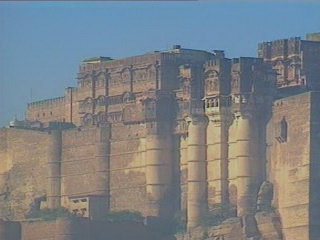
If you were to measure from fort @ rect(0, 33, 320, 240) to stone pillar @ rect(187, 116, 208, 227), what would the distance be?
0.03m

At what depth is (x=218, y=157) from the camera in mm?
76750

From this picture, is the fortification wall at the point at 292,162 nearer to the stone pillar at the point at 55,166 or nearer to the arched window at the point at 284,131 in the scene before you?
the arched window at the point at 284,131

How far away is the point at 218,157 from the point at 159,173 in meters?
3.64

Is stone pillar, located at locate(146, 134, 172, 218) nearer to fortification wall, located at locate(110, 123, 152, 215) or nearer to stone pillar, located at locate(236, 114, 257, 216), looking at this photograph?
fortification wall, located at locate(110, 123, 152, 215)

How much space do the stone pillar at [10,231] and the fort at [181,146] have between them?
0.03 metres

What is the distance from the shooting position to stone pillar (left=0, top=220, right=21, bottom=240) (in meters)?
79.8

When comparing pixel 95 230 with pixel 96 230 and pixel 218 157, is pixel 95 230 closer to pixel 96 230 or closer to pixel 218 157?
pixel 96 230

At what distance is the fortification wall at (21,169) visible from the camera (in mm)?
85000

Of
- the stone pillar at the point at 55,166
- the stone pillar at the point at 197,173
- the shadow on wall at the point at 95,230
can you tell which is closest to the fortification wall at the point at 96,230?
the shadow on wall at the point at 95,230

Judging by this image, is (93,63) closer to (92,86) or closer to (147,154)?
(92,86)

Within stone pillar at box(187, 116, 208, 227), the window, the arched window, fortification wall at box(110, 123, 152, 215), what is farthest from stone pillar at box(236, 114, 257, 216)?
fortification wall at box(110, 123, 152, 215)

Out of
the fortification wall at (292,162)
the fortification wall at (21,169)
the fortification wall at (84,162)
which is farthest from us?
the fortification wall at (21,169)

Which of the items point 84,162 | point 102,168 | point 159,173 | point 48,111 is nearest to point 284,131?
point 159,173

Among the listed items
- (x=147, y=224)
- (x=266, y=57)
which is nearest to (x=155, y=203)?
(x=147, y=224)
